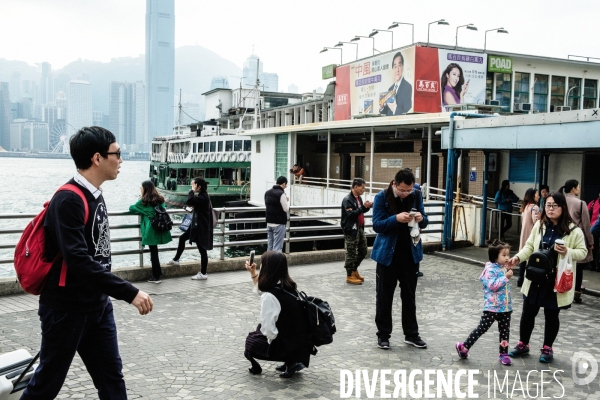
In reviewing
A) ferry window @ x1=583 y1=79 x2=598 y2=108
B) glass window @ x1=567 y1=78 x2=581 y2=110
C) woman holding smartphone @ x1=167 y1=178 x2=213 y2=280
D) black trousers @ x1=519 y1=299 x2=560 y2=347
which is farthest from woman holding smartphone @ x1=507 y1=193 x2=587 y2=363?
ferry window @ x1=583 y1=79 x2=598 y2=108

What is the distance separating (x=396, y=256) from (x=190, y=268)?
4956 millimetres

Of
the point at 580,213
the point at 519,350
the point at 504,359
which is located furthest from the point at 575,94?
the point at 504,359

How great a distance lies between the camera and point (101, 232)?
11.1 feet

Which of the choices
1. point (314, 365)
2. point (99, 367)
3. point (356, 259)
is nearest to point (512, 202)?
point (356, 259)

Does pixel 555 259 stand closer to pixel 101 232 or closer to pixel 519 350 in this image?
pixel 519 350

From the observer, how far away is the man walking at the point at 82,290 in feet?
10.3

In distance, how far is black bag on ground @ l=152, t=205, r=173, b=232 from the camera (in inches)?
350

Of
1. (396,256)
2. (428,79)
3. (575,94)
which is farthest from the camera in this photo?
(575,94)

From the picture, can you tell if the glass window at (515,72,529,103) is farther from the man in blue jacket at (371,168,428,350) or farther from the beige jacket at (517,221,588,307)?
the man in blue jacket at (371,168,428,350)

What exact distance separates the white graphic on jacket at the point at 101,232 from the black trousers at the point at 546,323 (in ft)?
13.7

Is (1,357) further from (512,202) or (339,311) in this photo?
(512,202)

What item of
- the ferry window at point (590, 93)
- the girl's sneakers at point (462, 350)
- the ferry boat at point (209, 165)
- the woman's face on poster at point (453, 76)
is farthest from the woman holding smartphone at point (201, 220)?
the ferry window at point (590, 93)

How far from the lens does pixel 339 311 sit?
7609mm

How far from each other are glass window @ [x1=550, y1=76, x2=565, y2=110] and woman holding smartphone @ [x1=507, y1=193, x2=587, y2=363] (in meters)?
29.6
